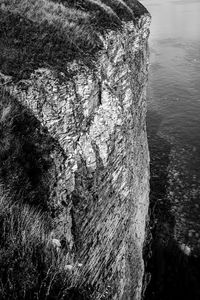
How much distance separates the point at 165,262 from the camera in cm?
2127

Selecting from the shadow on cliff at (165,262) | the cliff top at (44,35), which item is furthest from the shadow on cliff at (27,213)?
the shadow on cliff at (165,262)

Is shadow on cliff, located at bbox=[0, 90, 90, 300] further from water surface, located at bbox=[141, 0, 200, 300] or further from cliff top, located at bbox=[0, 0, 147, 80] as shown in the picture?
water surface, located at bbox=[141, 0, 200, 300]

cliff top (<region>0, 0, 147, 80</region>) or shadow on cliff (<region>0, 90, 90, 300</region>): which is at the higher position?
cliff top (<region>0, 0, 147, 80</region>)

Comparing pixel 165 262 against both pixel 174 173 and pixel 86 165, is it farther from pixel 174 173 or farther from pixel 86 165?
pixel 86 165

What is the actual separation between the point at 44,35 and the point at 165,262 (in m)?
19.1

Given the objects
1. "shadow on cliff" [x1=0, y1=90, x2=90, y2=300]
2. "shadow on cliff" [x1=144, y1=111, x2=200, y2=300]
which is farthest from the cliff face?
"shadow on cliff" [x1=144, y1=111, x2=200, y2=300]

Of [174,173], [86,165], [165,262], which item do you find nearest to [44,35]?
[86,165]

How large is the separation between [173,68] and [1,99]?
5997cm

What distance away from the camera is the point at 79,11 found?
45.5ft

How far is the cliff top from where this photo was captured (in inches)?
319

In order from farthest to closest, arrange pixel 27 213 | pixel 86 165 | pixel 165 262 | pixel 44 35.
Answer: pixel 165 262 < pixel 44 35 < pixel 86 165 < pixel 27 213

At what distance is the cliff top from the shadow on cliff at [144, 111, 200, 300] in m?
16.1

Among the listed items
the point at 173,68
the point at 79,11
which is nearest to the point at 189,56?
the point at 173,68

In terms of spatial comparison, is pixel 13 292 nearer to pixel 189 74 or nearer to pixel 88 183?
pixel 88 183
